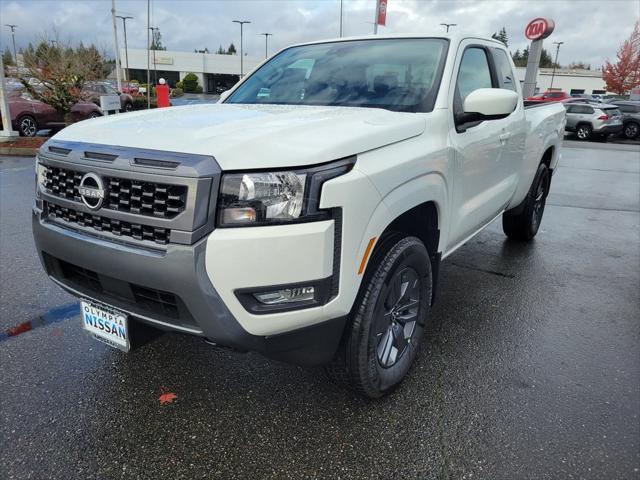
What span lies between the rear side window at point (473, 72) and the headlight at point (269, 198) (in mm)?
1670

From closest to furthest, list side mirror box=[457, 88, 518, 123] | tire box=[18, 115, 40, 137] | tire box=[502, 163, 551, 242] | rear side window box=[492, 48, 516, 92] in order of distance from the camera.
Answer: side mirror box=[457, 88, 518, 123], rear side window box=[492, 48, 516, 92], tire box=[502, 163, 551, 242], tire box=[18, 115, 40, 137]

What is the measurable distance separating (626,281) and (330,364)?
359cm

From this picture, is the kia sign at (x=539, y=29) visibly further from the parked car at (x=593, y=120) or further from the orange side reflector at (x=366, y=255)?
the orange side reflector at (x=366, y=255)

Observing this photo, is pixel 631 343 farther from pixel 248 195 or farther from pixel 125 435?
pixel 125 435

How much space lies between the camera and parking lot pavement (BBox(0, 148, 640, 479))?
224 centimetres

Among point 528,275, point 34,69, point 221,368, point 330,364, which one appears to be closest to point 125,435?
point 221,368

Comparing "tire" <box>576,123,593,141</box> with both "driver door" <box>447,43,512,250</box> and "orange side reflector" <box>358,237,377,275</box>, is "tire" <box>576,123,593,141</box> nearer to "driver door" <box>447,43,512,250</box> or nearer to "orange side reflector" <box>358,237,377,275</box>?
"driver door" <box>447,43,512,250</box>

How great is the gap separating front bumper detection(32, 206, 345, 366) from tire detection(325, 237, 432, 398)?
0.60 ft

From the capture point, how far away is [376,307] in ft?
7.80

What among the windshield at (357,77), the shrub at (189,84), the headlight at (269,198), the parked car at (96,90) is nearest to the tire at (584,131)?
the parked car at (96,90)

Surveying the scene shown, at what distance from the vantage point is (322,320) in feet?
6.79

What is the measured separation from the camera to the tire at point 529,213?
5.32 m

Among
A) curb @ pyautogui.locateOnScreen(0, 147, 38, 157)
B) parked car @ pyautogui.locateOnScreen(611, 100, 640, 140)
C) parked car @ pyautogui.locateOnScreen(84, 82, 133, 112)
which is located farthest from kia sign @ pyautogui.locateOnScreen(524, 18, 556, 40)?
curb @ pyautogui.locateOnScreen(0, 147, 38, 157)

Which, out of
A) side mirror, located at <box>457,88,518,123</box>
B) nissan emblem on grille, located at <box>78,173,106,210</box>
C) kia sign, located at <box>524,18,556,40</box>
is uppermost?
kia sign, located at <box>524,18,556,40</box>
